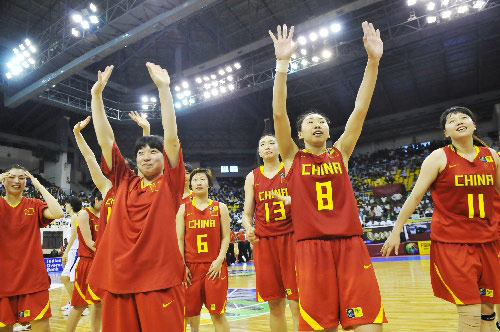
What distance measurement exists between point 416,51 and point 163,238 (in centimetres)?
2044

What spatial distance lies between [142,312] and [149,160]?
100 centimetres

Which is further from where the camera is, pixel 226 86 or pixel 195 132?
pixel 195 132

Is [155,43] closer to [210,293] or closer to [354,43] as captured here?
[354,43]

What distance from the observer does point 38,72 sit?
64.8 feet

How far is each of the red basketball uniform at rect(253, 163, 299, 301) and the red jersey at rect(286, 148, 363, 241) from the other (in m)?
1.27

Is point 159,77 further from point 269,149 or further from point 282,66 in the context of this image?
point 269,149

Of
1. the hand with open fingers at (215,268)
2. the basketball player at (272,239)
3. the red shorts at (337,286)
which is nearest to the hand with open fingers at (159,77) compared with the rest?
the red shorts at (337,286)

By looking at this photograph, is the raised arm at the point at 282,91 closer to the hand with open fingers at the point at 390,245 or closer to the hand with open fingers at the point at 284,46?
the hand with open fingers at the point at 284,46

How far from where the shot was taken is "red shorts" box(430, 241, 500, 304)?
2953mm

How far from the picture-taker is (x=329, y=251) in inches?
99.5

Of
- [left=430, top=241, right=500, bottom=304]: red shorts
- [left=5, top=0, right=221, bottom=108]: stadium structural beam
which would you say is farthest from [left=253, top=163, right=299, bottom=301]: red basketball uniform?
[left=5, top=0, right=221, bottom=108]: stadium structural beam

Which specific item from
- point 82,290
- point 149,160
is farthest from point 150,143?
point 82,290

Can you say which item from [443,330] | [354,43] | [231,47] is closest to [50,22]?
[231,47]

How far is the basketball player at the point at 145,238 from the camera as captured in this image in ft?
7.57
